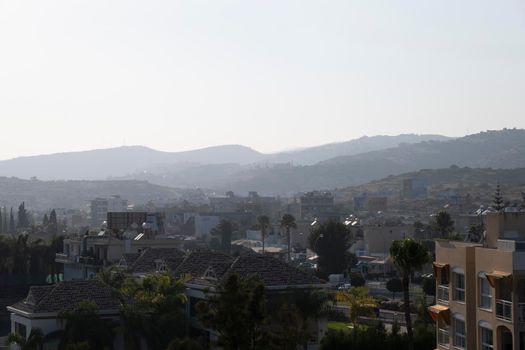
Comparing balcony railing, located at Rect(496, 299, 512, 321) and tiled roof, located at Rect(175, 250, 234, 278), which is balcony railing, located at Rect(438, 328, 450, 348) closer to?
balcony railing, located at Rect(496, 299, 512, 321)

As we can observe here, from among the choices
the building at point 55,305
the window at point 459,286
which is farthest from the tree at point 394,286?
the window at point 459,286

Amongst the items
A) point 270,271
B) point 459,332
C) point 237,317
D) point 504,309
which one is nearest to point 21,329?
point 270,271

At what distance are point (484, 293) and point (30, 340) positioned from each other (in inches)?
706

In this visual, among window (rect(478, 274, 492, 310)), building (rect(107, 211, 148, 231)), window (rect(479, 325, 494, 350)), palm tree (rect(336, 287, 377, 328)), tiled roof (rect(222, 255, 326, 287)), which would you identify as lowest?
palm tree (rect(336, 287, 377, 328))

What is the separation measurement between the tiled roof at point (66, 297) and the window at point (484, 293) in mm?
17634

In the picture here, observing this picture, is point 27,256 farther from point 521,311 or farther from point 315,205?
point 315,205

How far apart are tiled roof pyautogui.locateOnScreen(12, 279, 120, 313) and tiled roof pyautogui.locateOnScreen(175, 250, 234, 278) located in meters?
3.69

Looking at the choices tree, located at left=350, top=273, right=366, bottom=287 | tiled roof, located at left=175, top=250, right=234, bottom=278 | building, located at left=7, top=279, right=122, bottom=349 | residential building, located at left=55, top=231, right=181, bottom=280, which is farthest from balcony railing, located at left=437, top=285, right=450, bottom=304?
tree, located at left=350, top=273, right=366, bottom=287

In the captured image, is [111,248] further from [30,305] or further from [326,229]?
[326,229]

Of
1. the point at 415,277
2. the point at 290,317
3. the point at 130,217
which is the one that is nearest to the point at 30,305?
the point at 290,317

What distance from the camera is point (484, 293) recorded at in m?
22.8

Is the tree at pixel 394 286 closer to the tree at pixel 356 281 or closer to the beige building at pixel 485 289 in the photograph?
the tree at pixel 356 281

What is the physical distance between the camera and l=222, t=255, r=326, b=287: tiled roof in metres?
36.5

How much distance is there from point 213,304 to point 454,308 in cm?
595
